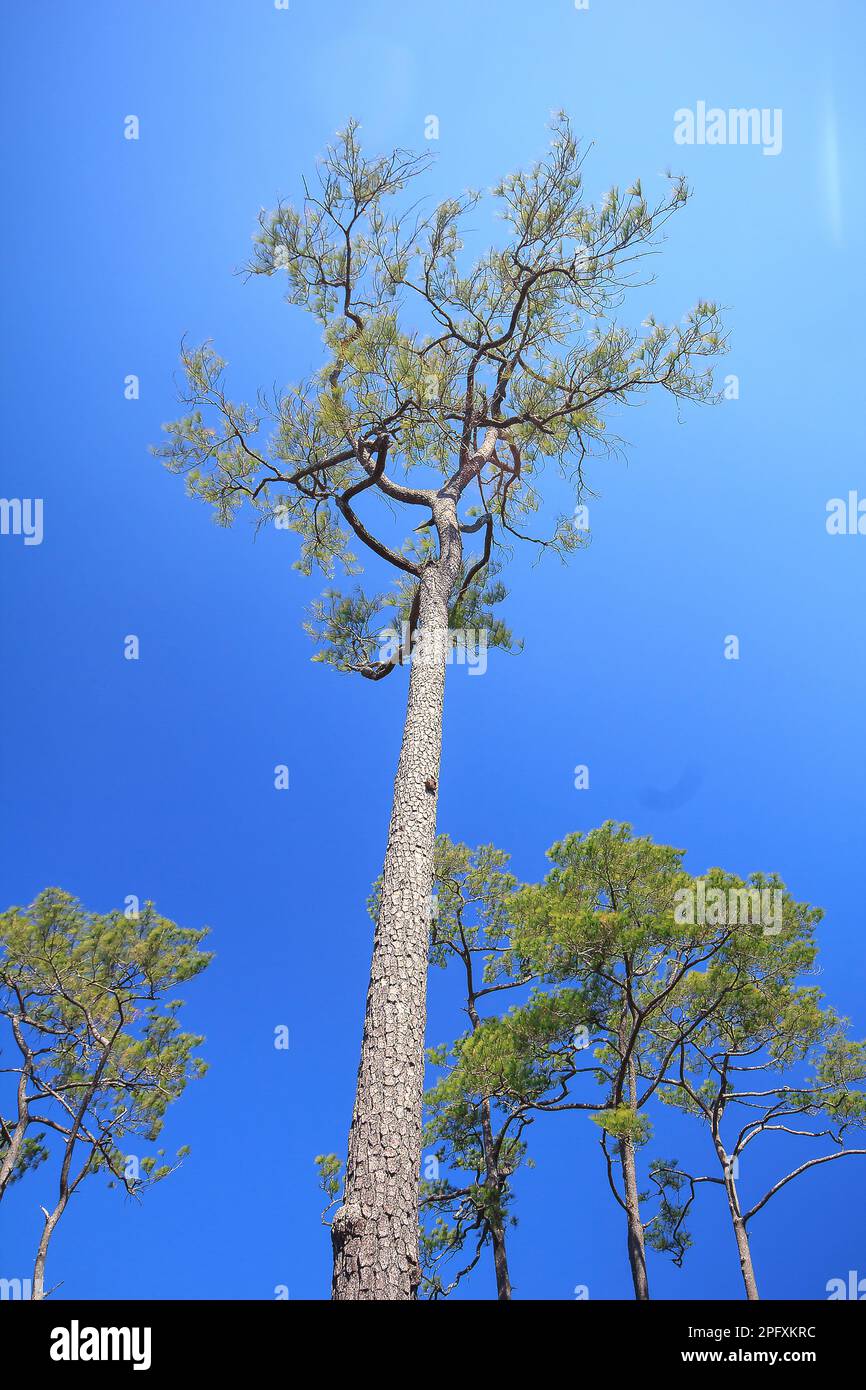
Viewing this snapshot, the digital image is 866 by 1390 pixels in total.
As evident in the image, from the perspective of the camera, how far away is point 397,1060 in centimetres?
300

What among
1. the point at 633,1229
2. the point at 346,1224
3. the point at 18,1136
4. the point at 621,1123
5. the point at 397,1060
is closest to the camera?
the point at 346,1224

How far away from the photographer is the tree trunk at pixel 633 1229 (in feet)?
19.0

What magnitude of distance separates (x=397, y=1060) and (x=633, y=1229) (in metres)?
4.71

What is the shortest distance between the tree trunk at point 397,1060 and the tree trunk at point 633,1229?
345 centimetres

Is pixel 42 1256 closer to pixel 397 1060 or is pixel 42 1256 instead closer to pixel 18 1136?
pixel 18 1136

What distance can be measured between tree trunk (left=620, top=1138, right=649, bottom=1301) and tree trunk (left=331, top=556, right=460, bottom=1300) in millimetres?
3450

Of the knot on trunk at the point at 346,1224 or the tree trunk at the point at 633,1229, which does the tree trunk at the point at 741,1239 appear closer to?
the tree trunk at the point at 633,1229

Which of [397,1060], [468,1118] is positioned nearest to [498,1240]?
[468,1118]

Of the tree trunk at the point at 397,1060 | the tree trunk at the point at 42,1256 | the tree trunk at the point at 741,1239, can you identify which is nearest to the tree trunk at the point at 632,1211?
the tree trunk at the point at 741,1239
